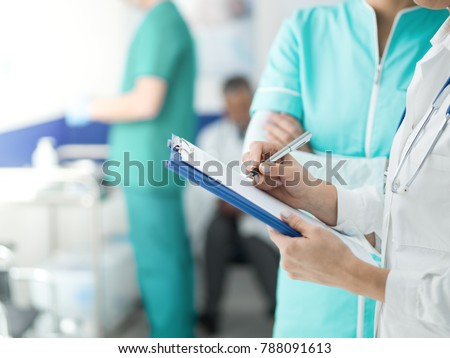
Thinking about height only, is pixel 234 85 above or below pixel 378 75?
above

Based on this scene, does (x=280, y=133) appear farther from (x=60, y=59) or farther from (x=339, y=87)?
(x=60, y=59)

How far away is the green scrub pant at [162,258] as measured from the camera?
6.68 ft

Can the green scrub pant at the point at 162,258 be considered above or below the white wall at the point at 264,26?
below

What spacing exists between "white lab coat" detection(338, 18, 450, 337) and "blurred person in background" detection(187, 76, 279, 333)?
1522 millimetres

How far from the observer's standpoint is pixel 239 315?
8.25 ft

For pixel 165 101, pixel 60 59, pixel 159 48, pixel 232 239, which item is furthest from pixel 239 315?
pixel 60 59

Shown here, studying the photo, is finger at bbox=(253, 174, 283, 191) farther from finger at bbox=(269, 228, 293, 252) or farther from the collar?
the collar

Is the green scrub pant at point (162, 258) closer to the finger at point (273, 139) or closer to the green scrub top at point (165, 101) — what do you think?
the green scrub top at point (165, 101)

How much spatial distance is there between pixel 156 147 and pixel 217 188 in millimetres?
1261

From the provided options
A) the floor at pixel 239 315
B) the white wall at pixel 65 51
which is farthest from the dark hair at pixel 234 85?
the floor at pixel 239 315

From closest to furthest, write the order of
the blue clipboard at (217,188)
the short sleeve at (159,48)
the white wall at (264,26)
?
the blue clipboard at (217,188)
the short sleeve at (159,48)
the white wall at (264,26)

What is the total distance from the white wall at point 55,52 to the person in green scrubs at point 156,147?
11.7 inches

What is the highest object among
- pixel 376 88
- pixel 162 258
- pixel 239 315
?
pixel 376 88

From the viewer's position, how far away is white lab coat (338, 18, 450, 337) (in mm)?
755
